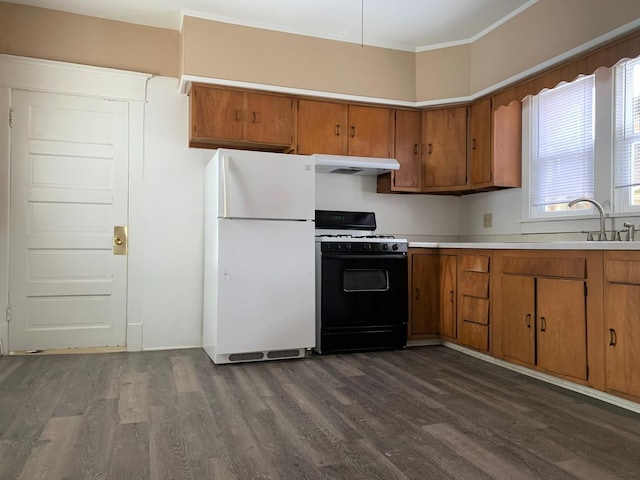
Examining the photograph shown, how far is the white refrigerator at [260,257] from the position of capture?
3.45m

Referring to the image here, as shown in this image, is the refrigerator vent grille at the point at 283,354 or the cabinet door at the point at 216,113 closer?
the refrigerator vent grille at the point at 283,354

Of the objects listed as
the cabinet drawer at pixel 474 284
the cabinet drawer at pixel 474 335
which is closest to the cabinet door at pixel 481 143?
the cabinet drawer at pixel 474 284

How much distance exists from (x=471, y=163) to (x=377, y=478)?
305 centimetres

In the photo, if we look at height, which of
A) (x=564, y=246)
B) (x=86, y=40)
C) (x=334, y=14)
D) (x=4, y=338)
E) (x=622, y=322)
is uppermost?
(x=334, y=14)

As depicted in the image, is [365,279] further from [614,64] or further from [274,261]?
[614,64]

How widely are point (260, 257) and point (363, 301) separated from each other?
35.3 inches

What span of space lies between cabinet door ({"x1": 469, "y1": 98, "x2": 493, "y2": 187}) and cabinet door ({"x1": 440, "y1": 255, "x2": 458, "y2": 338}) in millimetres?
722

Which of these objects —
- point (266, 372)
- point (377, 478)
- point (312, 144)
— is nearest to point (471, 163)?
point (312, 144)

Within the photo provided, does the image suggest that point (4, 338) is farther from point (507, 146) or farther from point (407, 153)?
point (507, 146)

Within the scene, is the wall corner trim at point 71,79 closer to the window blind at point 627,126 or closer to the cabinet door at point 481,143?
the cabinet door at point 481,143

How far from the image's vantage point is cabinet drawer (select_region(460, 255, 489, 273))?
3.58 metres

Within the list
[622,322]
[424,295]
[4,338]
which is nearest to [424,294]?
[424,295]

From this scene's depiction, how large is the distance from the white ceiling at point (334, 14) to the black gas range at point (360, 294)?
5.57ft

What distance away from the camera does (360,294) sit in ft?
12.6
